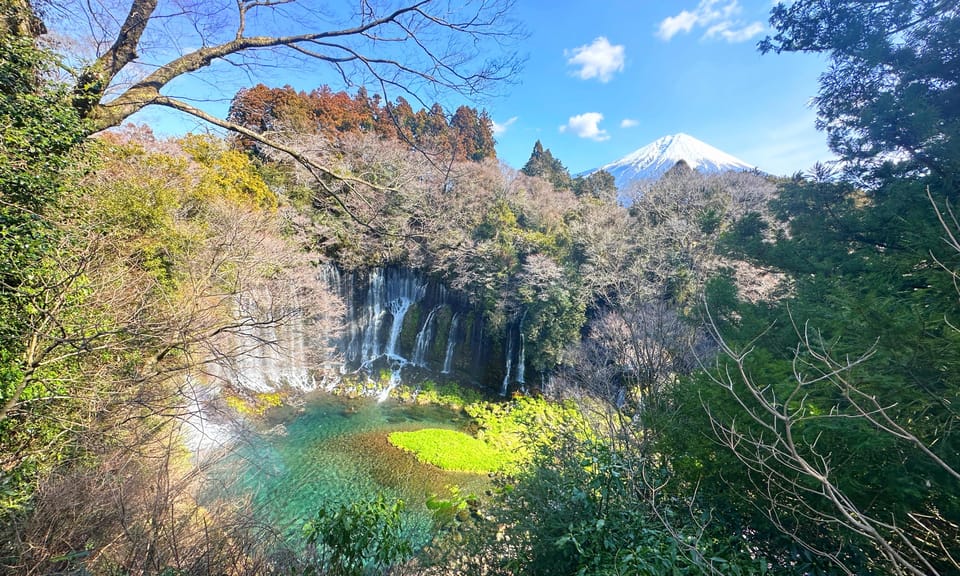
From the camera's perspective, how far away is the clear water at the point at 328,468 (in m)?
7.14

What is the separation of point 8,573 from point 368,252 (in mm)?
14309

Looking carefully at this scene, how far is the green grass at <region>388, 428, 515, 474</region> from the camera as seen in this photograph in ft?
33.2

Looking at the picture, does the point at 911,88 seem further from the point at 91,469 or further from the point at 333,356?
the point at 333,356

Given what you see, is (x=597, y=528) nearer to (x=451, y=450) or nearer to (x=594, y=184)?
(x=451, y=450)

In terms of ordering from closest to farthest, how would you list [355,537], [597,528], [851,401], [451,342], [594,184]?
[851,401] → [597,528] → [355,537] → [451,342] → [594,184]

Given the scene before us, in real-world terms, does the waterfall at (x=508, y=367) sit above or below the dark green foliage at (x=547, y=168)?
below

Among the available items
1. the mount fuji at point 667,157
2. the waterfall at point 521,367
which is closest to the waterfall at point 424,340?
the waterfall at point 521,367

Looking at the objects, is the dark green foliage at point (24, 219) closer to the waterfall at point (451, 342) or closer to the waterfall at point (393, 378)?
the waterfall at point (393, 378)

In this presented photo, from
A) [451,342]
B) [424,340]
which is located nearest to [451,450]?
[451,342]

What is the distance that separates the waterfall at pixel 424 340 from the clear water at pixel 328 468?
158 inches

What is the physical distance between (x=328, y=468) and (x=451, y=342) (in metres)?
8.49

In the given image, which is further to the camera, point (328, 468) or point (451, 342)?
point (451, 342)

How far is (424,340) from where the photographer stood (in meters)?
17.3

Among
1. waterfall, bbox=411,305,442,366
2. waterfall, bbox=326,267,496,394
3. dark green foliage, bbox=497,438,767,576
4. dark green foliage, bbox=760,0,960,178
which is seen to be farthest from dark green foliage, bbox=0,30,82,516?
waterfall, bbox=411,305,442,366
